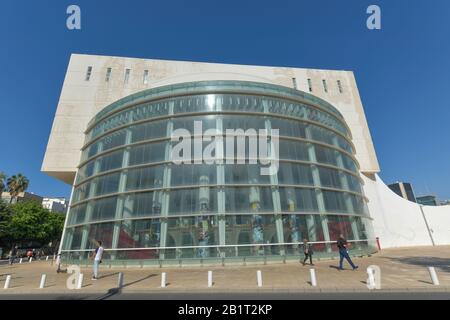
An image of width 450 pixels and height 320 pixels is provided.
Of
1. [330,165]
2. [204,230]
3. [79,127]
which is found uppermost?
[79,127]

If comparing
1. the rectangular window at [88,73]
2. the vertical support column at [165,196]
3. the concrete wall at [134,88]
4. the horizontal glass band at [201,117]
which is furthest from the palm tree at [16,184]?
the vertical support column at [165,196]

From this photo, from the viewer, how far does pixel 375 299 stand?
7105mm

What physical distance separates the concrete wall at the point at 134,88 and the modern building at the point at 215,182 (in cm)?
701

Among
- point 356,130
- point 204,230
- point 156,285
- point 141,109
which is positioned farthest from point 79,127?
point 356,130

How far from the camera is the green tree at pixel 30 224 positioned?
42875 mm

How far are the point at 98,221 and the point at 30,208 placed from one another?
3943 centimetres

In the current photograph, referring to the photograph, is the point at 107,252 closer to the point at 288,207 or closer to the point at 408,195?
the point at 288,207

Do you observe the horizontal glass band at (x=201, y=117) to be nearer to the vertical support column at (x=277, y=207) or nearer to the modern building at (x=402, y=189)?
the vertical support column at (x=277, y=207)

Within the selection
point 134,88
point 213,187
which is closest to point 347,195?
point 213,187

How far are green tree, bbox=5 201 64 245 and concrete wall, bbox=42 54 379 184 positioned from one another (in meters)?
20.0

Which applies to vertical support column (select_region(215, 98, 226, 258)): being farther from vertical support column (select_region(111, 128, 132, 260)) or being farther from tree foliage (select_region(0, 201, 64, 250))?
tree foliage (select_region(0, 201, 64, 250))

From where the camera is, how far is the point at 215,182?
1722 centimetres

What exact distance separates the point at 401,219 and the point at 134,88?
42649 millimetres

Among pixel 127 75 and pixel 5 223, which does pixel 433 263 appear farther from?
pixel 5 223
